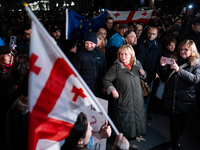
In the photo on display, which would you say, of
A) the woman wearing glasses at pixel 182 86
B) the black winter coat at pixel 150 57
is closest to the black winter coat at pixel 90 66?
the black winter coat at pixel 150 57

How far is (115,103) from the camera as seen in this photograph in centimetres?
346

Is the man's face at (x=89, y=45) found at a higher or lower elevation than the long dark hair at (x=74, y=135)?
higher

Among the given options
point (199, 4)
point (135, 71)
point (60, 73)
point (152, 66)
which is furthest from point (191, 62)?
point (199, 4)

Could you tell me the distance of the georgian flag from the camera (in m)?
7.58

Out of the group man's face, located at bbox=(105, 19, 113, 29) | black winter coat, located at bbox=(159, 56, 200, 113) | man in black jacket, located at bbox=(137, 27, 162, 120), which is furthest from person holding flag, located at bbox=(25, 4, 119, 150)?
man's face, located at bbox=(105, 19, 113, 29)

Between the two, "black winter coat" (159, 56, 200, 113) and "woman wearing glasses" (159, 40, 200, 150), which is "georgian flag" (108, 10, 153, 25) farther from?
"black winter coat" (159, 56, 200, 113)

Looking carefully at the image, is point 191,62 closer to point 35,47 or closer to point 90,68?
point 90,68

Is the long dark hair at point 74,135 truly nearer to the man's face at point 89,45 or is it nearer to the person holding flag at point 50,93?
the person holding flag at point 50,93

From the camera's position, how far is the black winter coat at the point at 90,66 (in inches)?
157

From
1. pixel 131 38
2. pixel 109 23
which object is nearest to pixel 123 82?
pixel 131 38

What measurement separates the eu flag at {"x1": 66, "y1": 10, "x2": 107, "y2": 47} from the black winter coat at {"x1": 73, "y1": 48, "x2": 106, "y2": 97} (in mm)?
1602

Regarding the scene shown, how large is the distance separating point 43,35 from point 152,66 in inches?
150

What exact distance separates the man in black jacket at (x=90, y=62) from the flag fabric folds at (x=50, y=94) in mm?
2520

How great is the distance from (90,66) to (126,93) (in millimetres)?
1093
